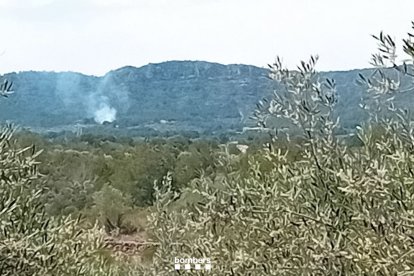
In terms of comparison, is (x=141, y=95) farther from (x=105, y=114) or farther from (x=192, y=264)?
(x=192, y=264)

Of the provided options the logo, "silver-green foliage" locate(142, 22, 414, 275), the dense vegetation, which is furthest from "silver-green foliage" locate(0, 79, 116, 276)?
"silver-green foliage" locate(142, 22, 414, 275)

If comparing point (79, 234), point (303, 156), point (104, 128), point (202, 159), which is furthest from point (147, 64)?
point (303, 156)

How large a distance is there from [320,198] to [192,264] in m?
2.33

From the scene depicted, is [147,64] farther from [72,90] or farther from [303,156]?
[303,156]

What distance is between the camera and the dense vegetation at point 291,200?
5.35m

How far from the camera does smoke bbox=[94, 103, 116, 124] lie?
1233 inches

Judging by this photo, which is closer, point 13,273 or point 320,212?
point 320,212

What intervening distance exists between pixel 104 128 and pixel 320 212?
2440cm

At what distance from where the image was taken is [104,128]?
3012cm

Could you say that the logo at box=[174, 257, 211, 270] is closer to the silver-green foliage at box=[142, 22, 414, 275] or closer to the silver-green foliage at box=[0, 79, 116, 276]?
the silver-green foliage at box=[142, 22, 414, 275]

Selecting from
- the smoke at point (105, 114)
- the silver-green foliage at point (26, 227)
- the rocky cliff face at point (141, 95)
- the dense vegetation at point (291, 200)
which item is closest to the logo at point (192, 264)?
the dense vegetation at point (291, 200)

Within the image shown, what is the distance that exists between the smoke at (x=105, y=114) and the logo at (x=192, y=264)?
2243 centimetres

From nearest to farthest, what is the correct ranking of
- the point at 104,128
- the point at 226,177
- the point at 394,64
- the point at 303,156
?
1. the point at 394,64
2. the point at 303,156
3. the point at 226,177
4. the point at 104,128

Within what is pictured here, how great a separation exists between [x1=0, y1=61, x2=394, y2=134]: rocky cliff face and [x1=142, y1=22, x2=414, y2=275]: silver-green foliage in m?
9.84
